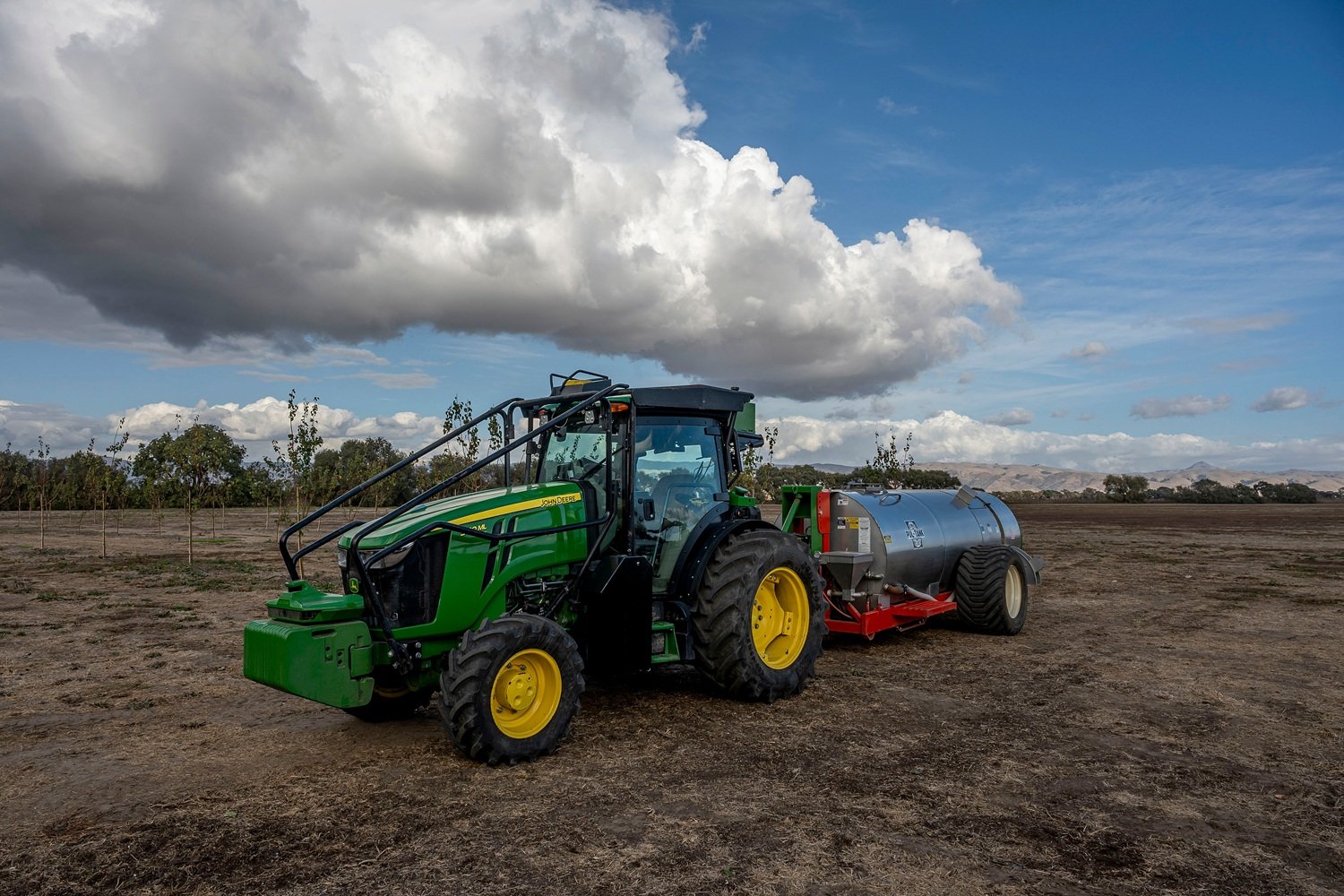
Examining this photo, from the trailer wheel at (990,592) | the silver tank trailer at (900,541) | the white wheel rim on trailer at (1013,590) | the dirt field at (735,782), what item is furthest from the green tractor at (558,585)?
the white wheel rim on trailer at (1013,590)

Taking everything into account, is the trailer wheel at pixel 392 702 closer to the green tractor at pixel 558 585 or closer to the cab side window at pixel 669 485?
the green tractor at pixel 558 585

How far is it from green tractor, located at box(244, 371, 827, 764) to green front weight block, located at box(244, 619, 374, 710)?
1cm

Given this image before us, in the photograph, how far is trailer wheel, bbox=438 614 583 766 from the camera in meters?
5.55

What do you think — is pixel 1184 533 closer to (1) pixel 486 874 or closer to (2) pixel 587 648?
(2) pixel 587 648

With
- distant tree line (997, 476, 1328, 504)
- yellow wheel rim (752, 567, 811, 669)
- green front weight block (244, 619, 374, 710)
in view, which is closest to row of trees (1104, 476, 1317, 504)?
distant tree line (997, 476, 1328, 504)

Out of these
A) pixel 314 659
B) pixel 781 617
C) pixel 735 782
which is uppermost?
pixel 314 659

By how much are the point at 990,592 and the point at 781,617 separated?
4160 millimetres

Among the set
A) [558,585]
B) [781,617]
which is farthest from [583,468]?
[781,617]

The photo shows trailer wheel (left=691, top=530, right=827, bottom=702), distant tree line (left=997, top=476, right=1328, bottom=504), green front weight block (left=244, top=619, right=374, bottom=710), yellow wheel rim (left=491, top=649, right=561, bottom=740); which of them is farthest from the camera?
distant tree line (left=997, top=476, right=1328, bottom=504)

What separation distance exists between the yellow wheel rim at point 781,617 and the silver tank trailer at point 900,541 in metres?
2.16

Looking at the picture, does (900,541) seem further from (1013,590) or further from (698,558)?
(698,558)

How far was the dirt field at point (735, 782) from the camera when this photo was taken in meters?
4.36

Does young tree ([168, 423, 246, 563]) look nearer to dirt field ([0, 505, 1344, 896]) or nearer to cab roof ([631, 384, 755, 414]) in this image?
dirt field ([0, 505, 1344, 896])

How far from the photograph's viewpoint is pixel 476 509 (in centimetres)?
636
